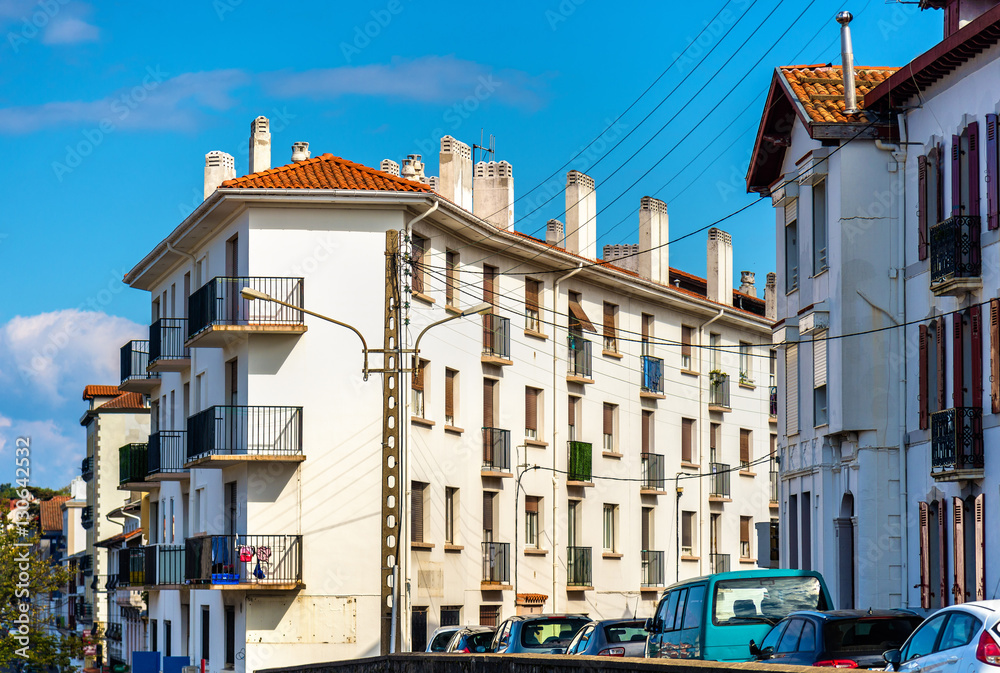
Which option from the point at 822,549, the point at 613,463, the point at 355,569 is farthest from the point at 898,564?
the point at 613,463

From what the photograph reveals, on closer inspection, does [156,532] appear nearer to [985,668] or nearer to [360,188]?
[360,188]

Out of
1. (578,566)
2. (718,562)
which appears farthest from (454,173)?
(718,562)

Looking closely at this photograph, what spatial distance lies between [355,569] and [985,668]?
26386 millimetres

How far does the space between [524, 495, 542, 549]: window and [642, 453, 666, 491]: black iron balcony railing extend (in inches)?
257

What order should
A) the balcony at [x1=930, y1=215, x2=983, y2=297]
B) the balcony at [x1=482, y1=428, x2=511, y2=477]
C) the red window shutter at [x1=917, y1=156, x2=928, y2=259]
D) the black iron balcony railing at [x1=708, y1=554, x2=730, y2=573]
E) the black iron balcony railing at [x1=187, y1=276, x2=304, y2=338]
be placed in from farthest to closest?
the black iron balcony railing at [x1=708, y1=554, x2=730, y2=573]
the balcony at [x1=482, y1=428, x2=511, y2=477]
the black iron balcony railing at [x1=187, y1=276, x2=304, y2=338]
the red window shutter at [x1=917, y1=156, x2=928, y2=259]
the balcony at [x1=930, y1=215, x2=983, y2=297]

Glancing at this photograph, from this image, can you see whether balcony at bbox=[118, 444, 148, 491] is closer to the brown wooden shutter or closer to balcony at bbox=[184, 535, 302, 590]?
balcony at bbox=[184, 535, 302, 590]

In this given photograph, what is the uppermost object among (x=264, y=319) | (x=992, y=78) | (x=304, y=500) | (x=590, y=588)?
(x=992, y=78)

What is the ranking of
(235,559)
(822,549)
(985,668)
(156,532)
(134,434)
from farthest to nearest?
1. (134,434)
2. (156,532)
3. (235,559)
4. (822,549)
5. (985,668)

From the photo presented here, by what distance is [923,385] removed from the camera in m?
26.3

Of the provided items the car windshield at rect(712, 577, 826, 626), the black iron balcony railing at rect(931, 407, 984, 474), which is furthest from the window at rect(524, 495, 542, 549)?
the car windshield at rect(712, 577, 826, 626)

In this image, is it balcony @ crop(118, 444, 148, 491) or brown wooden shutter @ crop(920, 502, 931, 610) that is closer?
brown wooden shutter @ crop(920, 502, 931, 610)

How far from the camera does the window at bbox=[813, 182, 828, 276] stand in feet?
97.9

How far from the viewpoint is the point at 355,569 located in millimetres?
36969

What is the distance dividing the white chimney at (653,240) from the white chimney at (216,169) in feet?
47.1
